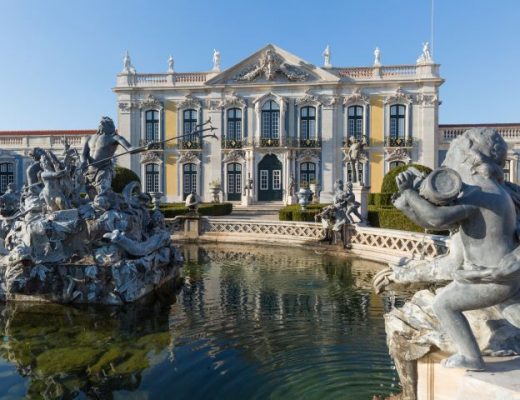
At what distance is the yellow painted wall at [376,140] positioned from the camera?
91.5 ft

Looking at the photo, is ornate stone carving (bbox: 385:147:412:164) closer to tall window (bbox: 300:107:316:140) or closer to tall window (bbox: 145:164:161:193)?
tall window (bbox: 300:107:316:140)

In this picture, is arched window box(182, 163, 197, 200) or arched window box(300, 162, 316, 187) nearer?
arched window box(300, 162, 316, 187)

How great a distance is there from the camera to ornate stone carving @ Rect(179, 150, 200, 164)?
97.0ft

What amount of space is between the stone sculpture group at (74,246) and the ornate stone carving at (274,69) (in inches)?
908

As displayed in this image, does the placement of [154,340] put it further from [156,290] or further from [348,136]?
[348,136]

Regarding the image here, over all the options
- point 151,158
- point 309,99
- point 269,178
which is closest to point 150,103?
point 151,158

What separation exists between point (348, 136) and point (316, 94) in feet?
12.5

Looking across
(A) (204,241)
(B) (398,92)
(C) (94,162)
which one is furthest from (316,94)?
(C) (94,162)

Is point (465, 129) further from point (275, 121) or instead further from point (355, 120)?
point (275, 121)

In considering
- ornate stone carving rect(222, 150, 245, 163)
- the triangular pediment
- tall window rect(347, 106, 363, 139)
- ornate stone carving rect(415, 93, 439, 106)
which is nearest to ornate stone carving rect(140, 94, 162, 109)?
the triangular pediment

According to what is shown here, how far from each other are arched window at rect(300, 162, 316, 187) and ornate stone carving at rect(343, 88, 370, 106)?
520cm

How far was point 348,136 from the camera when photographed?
28.5 meters

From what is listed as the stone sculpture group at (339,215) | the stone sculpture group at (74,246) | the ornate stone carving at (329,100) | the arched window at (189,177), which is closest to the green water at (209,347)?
the stone sculpture group at (74,246)

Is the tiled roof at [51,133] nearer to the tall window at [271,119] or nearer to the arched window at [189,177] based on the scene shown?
the arched window at [189,177]
